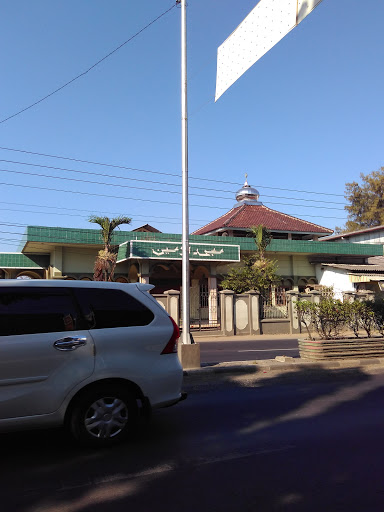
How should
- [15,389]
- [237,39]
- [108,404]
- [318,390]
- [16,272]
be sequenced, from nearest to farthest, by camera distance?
[15,389] < [108,404] < [318,390] < [237,39] < [16,272]

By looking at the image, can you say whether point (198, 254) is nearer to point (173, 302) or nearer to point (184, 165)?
point (173, 302)

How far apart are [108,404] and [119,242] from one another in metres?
22.7

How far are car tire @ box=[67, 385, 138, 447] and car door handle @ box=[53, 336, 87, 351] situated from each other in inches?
19.4

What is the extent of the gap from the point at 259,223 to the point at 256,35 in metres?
27.8

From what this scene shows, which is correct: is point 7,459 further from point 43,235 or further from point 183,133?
point 43,235

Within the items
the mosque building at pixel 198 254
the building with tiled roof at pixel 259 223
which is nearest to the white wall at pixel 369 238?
the mosque building at pixel 198 254

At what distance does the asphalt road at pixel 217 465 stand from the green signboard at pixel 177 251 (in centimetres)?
1879

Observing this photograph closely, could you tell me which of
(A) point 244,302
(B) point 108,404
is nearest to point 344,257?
(A) point 244,302

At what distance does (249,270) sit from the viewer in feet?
83.6

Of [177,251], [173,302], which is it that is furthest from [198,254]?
[173,302]

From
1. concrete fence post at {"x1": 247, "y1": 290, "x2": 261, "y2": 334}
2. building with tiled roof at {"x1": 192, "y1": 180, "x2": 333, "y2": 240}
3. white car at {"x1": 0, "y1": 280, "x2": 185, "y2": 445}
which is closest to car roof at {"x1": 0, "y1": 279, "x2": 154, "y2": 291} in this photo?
white car at {"x1": 0, "y1": 280, "x2": 185, "y2": 445}

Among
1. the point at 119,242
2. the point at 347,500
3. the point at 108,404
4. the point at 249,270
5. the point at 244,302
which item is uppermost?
the point at 119,242

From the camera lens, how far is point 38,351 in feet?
13.7

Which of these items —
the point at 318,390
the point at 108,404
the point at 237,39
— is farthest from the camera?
the point at 237,39
